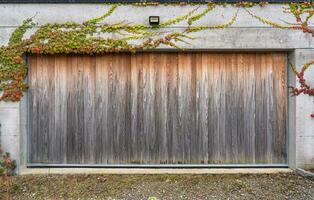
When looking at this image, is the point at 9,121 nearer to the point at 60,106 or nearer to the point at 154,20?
the point at 60,106

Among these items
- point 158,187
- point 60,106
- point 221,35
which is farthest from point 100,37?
point 158,187

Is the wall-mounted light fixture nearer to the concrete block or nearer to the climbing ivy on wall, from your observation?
the climbing ivy on wall

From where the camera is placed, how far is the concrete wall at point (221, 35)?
545cm

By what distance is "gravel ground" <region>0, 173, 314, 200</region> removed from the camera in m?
4.62

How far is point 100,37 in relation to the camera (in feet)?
18.0

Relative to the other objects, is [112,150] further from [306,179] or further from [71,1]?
[306,179]

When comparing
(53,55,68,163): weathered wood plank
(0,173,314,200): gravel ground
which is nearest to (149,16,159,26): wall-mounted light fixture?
(53,55,68,163): weathered wood plank

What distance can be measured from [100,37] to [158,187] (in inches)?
104

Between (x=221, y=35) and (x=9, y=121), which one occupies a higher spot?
(x=221, y=35)

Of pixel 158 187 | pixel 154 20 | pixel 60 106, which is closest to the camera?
pixel 158 187

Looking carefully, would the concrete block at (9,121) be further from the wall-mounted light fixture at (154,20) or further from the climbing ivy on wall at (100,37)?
the wall-mounted light fixture at (154,20)

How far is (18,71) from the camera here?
545 cm

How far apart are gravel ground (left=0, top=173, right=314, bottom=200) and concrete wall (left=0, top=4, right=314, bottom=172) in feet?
2.09

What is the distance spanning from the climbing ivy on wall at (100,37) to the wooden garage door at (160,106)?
0.84 feet
